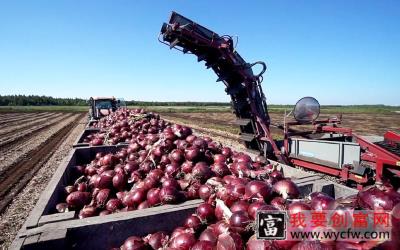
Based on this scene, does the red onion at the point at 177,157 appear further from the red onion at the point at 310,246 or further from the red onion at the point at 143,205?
the red onion at the point at 310,246

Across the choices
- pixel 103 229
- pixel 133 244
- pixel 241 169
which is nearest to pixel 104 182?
pixel 103 229

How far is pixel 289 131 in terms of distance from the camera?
7.04 m

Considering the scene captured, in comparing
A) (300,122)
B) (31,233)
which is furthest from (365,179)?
(31,233)

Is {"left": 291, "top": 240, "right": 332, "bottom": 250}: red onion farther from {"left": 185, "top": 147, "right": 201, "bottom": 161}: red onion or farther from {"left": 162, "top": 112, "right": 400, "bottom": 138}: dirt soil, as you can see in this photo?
{"left": 162, "top": 112, "right": 400, "bottom": 138}: dirt soil

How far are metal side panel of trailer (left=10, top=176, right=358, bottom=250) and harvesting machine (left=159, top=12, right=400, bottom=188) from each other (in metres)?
3.92

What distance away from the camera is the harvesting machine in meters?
5.16

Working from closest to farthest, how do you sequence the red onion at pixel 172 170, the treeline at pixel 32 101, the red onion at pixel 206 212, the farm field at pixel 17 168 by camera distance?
the red onion at pixel 206 212
the red onion at pixel 172 170
the farm field at pixel 17 168
the treeline at pixel 32 101

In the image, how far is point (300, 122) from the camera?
6895mm

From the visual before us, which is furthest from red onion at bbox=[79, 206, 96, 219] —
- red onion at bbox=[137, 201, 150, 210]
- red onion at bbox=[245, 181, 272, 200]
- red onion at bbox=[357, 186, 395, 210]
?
red onion at bbox=[357, 186, 395, 210]

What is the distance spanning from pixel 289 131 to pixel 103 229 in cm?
575

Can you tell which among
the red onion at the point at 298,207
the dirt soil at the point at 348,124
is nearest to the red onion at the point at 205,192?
the red onion at the point at 298,207

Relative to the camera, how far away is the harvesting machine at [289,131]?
16.9 ft

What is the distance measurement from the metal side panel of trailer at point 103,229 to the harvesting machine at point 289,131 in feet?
12.9

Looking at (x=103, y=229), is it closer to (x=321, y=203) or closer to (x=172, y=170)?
(x=172, y=170)
